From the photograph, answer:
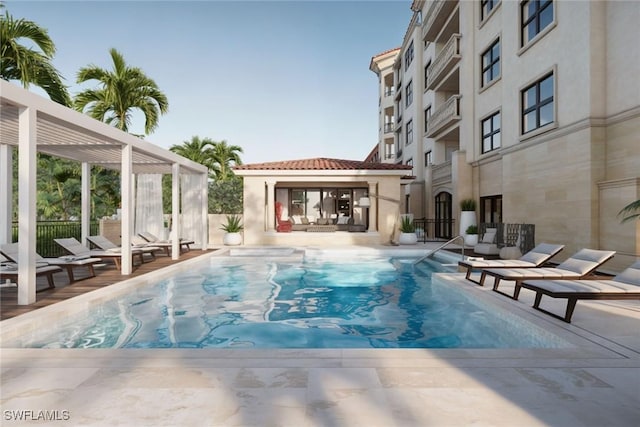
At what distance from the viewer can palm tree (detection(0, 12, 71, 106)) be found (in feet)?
33.7

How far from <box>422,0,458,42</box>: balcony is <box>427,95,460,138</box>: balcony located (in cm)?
517

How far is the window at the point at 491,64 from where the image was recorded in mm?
17000

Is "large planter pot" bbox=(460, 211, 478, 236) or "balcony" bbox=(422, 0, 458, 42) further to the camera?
"balcony" bbox=(422, 0, 458, 42)

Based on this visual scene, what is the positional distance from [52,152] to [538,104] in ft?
54.7

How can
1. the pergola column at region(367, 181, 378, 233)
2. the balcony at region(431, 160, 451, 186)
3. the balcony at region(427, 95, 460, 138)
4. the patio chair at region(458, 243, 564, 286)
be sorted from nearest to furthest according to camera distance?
the patio chair at region(458, 243, 564, 286) < the pergola column at region(367, 181, 378, 233) < the balcony at region(427, 95, 460, 138) < the balcony at region(431, 160, 451, 186)

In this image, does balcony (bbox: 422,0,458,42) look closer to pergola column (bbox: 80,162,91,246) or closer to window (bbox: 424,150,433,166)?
window (bbox: 424,150,433,166)

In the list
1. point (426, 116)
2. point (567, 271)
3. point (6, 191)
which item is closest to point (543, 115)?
point (567, 271)

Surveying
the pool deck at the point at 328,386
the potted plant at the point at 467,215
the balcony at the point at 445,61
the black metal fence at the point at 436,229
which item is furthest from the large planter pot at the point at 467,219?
the pool deck at the point at 328,386

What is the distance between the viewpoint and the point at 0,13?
1020 centimetres

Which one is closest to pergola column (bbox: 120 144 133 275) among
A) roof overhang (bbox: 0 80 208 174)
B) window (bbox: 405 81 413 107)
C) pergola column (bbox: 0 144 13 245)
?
roof overhang (bbox: 0 80 208 174)

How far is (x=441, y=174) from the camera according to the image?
72.8 ft

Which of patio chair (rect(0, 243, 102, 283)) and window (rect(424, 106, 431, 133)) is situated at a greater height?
window (rect(424, 106, 431, 133))

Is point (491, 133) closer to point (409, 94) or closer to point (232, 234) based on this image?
point (232, 234)

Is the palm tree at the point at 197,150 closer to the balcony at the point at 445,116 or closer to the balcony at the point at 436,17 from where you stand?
the balcony at the point at 445,116
